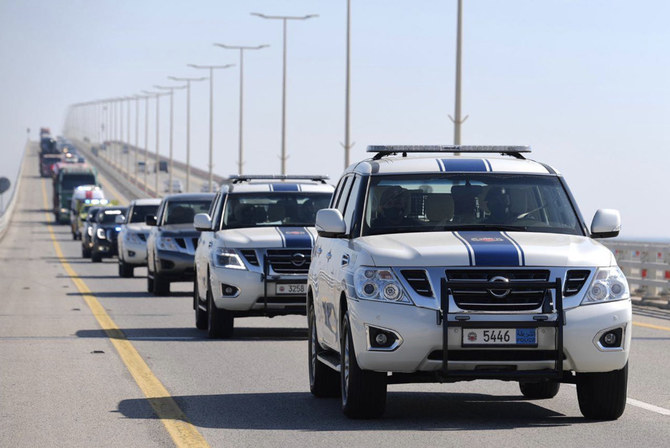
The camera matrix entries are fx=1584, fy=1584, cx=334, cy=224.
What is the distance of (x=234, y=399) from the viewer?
12.0 m

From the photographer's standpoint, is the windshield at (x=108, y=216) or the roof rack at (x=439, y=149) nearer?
the roof rack at (x=439, y=149)

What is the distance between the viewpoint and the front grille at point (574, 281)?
1004 cm

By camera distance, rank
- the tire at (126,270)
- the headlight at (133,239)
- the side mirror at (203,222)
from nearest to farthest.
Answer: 1. the side mirror at (203,222)
2. the headlight at (133,239)
3. the tire at (126,270)

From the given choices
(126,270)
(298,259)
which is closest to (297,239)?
(298,259)

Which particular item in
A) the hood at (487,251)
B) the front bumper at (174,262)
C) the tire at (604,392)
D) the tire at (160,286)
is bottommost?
the tire at (160,286)

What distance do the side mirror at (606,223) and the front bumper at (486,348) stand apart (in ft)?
3.16

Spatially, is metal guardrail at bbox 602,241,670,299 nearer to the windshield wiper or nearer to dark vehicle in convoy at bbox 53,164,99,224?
the windshield wiper

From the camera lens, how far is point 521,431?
395 inches

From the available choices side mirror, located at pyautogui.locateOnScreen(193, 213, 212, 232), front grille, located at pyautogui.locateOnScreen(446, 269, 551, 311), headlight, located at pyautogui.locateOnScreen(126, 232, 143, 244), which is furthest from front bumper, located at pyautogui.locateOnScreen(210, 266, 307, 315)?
headlight, located at pyautogui.locateOnScreen(126, 232, 143, 244)

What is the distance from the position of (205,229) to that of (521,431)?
372 inches

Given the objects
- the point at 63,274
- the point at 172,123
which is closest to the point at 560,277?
the point at 63,274

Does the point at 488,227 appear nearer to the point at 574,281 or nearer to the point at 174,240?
the point at 574,281

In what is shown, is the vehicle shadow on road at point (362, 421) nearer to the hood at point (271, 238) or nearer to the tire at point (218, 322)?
the hood at point (271, 238)

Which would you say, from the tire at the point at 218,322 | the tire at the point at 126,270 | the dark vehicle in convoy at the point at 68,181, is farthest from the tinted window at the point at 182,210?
the dark vehicle in convoy at the point at 68,181
